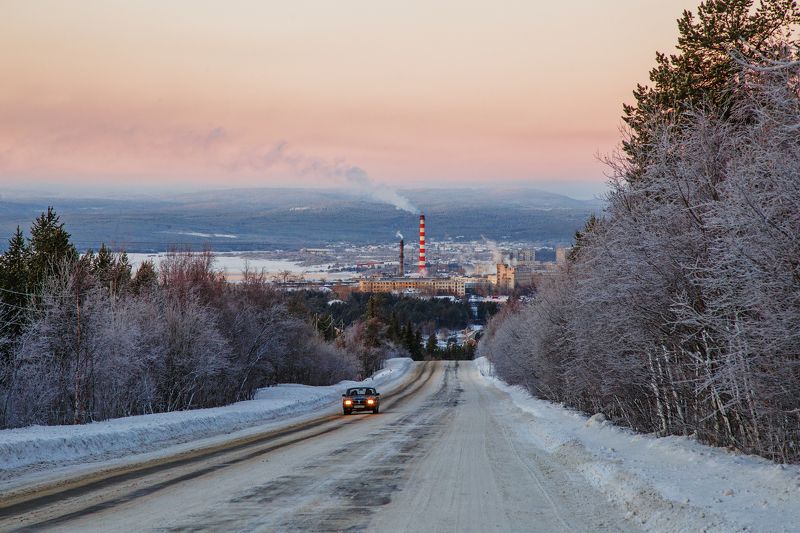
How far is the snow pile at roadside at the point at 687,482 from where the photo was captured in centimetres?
1016

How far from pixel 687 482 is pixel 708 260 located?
4.72 metres

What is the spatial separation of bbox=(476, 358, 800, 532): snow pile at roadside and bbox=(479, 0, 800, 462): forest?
89 centimetres

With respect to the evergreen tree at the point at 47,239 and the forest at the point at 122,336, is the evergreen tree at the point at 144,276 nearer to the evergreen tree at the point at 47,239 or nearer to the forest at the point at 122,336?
the forest at the point at 122,336

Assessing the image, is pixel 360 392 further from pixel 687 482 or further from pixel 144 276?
pixel 144 276

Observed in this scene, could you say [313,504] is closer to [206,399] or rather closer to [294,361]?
[206,399]

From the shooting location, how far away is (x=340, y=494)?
44.1 ft

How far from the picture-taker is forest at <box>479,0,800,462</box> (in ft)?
35.9

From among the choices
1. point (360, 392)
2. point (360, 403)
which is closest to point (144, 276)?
point (360, 392)

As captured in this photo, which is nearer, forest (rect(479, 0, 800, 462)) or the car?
forest (rect(479, 0, 800, 462))

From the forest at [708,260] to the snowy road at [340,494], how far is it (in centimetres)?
337

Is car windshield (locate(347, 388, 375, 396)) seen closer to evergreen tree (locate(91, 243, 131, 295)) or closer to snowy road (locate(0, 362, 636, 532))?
snowy road (locate(0, 362, 636, 532))

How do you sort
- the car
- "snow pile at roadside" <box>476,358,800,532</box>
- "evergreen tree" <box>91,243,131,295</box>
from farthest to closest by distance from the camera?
"evergreen tree" <box>91,243,131,295</box>
the car
"snow pile at roadside" <box>476,358,800,532</box>

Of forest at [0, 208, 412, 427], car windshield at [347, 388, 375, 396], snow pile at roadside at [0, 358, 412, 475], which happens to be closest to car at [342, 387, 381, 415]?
car windshield at [347, 388, 375, 396]

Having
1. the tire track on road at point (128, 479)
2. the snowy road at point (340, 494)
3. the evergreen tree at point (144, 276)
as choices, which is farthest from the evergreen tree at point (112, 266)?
the snowy road at point (340, 494)
